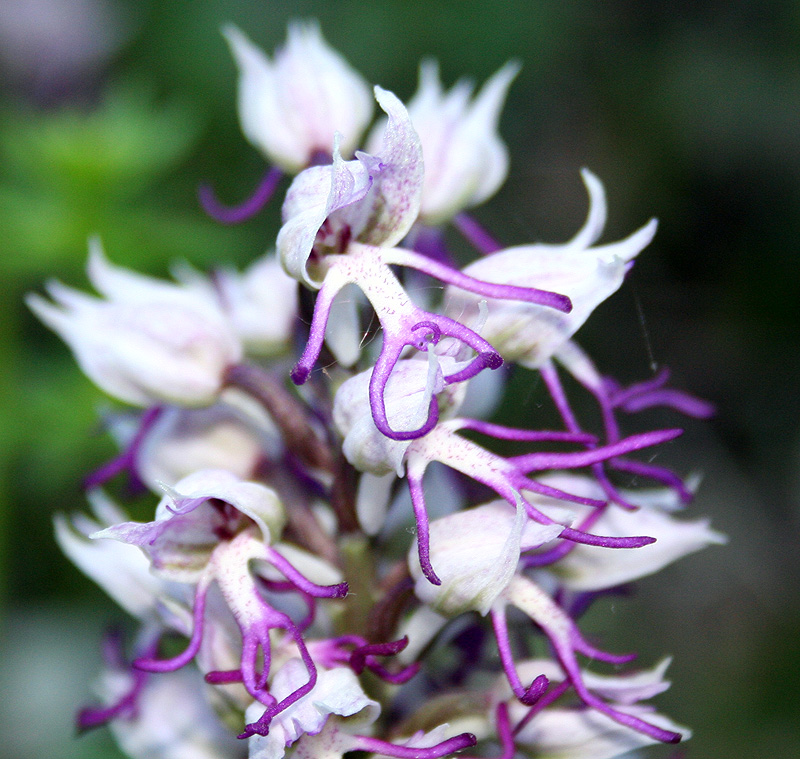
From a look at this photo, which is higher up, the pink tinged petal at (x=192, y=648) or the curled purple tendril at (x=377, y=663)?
the pink tinged petal at (x=192, y=648)

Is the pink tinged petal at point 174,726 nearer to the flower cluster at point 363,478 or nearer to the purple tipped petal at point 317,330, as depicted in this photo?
the flower cluster at point 363,478

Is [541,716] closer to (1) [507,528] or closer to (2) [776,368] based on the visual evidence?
(1) [507,528]

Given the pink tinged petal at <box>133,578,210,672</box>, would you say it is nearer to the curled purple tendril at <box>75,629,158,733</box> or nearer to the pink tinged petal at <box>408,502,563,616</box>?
the pink tinged petal at <box>408,502,563,616</box>

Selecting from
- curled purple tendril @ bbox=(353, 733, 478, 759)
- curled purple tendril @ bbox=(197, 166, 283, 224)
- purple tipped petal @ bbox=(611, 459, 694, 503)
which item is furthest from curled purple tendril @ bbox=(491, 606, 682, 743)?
curled purple tendril @ bbox=(197, 166, 283, 224)

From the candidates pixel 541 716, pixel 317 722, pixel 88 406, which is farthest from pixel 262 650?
pixel 88 406

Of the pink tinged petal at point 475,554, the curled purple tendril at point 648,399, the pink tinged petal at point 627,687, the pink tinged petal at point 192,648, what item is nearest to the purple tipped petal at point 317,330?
the pink tinged petal at point 475,554

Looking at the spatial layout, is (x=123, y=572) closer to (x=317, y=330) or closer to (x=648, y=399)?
(x=317, y=330)
